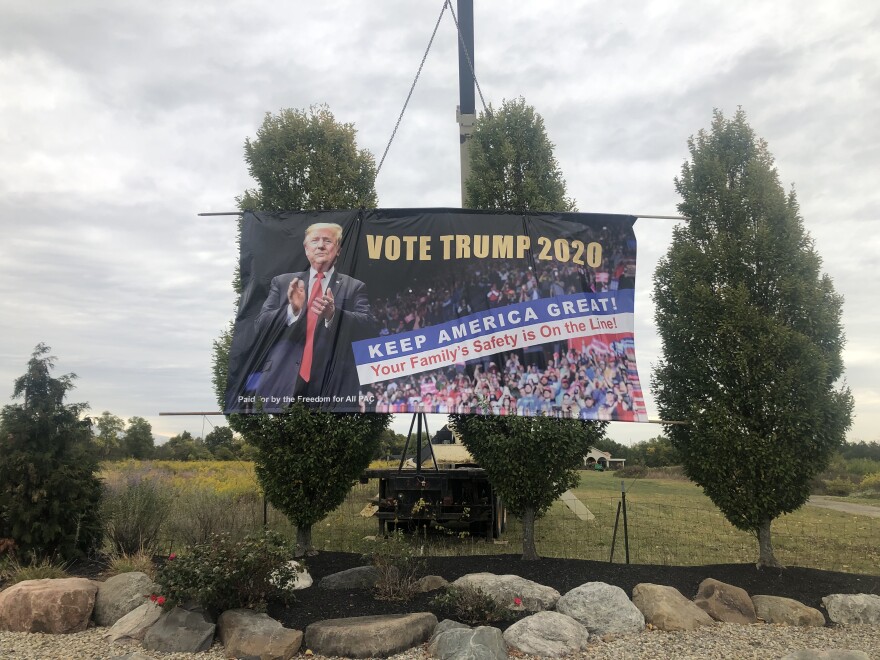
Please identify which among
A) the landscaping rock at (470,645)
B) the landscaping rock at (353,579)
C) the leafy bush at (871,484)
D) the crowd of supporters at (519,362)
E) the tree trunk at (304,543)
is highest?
the crowd of supporters at (519,362)

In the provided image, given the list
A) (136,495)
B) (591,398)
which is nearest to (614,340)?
(591,398)

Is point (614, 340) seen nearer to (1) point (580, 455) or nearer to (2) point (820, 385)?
(1) point (580, 455)

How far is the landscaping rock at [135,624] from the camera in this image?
572 centimetres

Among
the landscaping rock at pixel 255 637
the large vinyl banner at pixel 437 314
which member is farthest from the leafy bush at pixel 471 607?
the large vinyl banner at pixel 437 314

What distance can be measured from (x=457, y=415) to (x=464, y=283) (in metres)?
1.84

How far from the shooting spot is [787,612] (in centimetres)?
636

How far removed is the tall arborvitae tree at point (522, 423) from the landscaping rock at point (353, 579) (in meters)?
1.97

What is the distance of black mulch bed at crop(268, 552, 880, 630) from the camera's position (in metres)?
6.24

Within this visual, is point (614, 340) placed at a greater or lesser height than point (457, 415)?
greater

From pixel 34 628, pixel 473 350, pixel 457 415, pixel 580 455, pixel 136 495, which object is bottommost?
pixel 34 628

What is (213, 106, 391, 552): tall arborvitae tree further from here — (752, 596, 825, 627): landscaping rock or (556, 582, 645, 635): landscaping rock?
(752, 596, 825, 627): landscaping rock

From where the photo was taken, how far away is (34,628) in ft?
19.5

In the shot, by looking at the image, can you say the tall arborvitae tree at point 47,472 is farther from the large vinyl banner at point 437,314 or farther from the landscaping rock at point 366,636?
the landscaping rock at point 366,636

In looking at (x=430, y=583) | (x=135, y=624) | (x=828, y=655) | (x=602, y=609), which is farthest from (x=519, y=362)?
(x=135, y=624)
